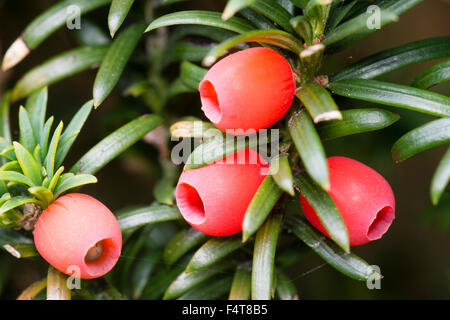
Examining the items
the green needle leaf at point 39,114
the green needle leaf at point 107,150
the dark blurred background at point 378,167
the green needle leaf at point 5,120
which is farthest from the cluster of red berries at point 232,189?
the dark blurred background at point 378,167

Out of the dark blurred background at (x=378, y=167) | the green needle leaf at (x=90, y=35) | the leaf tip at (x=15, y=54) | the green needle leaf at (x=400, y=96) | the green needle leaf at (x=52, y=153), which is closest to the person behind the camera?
the green needle leaf at (x=400, y=96)

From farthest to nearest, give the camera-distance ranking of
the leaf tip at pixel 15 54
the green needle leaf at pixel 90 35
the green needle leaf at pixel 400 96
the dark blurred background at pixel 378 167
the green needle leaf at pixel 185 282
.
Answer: the dark blurred background at pixel 378 167, the green needle leaf at pixel 90 35, the leaf tip at pixel 15 54, the green needle leaf at pixel 185 282, the green needle leaf at pixel 400 96

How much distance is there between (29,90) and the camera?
1147mm

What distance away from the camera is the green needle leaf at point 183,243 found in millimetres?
1041

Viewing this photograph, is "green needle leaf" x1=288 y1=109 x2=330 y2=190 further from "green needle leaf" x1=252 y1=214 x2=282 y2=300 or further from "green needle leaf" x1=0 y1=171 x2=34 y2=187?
"green needle leaf" x1=0 y1=171 x2=34 y2=187

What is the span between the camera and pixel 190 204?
88 centimetres

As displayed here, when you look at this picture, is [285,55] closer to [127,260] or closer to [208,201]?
[208,201]

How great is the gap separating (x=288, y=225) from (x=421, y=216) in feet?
2.05

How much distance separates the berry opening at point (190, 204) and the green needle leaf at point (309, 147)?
22 cm

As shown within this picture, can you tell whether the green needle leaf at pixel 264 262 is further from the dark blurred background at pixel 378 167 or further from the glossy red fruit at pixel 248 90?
the dark blurred background at pixel 378 167

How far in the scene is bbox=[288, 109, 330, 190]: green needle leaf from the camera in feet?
2.30

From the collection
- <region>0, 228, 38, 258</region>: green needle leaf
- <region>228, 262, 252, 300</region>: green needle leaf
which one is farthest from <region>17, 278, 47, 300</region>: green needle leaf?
<region>228, 262, 252, 300</region>: green needle leaf

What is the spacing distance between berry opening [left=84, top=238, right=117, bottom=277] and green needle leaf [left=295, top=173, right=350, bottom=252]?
378 millimetres
